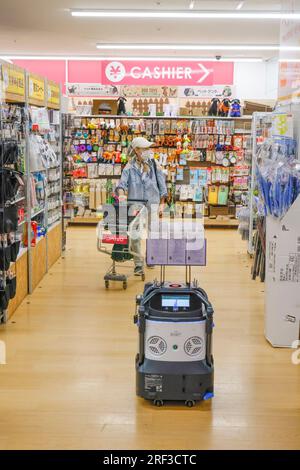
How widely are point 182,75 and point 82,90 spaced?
3.75m

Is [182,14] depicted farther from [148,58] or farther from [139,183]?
[148,58]

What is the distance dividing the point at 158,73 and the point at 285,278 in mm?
11946

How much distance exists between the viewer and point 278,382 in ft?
14.9

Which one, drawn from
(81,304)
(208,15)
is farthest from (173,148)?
(81,304)

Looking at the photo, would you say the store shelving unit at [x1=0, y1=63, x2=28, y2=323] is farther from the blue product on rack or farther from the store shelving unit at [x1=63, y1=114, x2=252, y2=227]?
the store shelving unit at [x1=63, y1=114, x2=252, y2=227]

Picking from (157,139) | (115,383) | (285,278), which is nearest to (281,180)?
(285,278)

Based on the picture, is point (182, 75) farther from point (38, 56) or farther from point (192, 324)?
point (192, 324)

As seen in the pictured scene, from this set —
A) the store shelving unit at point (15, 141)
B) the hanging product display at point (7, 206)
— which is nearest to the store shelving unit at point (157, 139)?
the store shelving unit at point (15, 141)

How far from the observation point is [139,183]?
25.4 feet

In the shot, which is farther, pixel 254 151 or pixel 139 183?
pixel 254 151

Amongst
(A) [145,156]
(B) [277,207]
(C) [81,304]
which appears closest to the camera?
(B) [277,207]

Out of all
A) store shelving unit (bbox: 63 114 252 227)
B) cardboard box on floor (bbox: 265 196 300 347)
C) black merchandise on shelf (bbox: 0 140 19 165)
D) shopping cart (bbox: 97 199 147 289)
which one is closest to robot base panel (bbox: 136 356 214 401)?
cardboard box on floor (bbox: 265 196 300 347)

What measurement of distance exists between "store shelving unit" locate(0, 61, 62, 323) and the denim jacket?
1.04 meters

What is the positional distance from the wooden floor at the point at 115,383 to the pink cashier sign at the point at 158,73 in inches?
389
